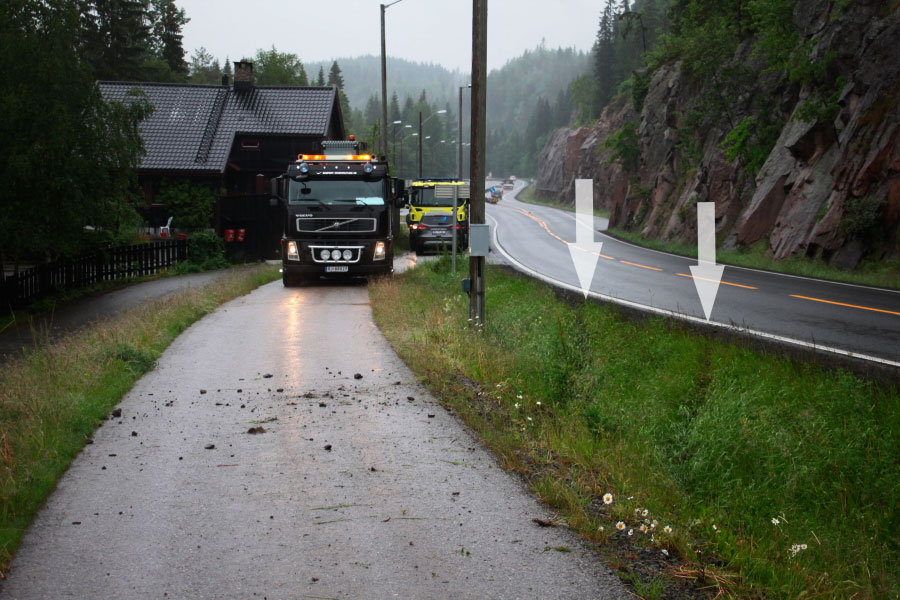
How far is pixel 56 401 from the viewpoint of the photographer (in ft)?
24.4

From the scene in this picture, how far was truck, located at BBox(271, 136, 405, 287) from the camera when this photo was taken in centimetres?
1975

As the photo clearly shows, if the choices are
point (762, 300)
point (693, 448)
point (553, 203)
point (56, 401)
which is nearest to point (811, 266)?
point (762, 300)

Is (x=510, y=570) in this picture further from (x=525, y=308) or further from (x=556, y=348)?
(x=525, y=308)

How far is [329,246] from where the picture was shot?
19.9 m

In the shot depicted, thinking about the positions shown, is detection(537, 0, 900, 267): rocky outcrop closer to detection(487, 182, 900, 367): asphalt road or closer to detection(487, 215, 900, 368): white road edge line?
detection(487, 182, 900, 367): asphalt road

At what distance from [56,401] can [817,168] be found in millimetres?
24233

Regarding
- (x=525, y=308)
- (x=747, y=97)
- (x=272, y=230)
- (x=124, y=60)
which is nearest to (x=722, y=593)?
(x=525, y=308)

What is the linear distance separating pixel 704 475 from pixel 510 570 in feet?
8.21

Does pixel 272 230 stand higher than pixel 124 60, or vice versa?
pixel 124 60

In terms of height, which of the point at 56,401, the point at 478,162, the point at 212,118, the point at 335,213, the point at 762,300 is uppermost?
the point at 212,118

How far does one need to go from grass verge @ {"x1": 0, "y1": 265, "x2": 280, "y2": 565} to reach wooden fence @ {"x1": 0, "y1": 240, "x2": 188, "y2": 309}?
9504 millimetres

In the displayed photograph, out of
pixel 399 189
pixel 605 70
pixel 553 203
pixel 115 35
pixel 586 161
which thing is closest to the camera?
pixel 399 189

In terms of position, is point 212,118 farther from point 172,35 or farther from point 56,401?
point 172,35

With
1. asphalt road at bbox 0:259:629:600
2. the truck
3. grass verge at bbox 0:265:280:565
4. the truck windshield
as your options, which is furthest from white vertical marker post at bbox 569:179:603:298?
asphalt road at bbox 0:259:629:600
